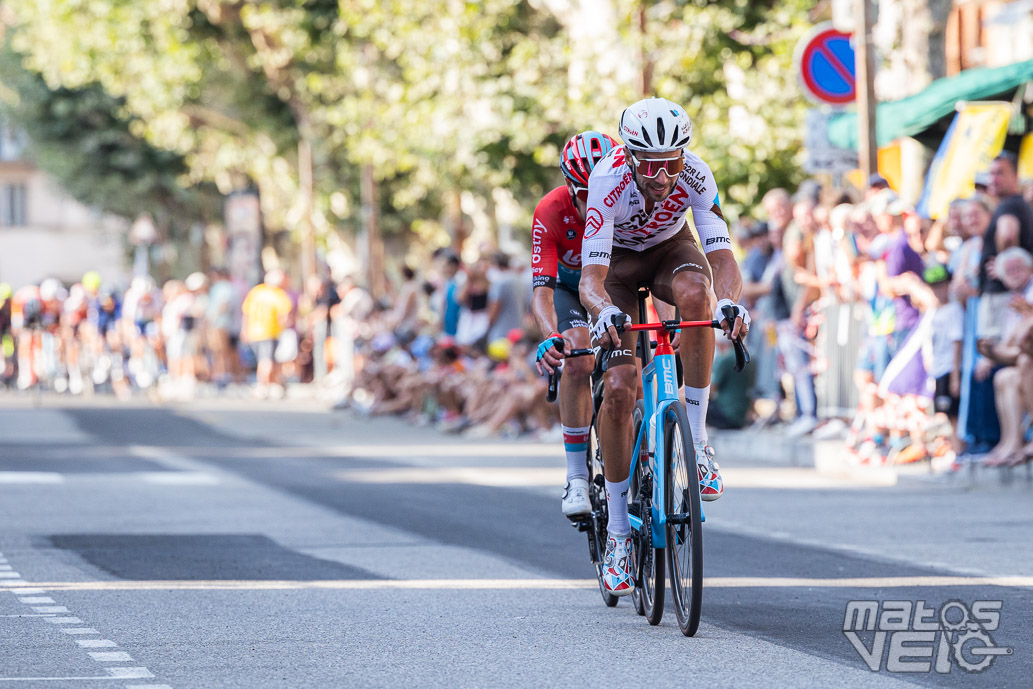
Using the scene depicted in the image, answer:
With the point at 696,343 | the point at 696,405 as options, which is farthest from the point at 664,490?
the point at 696,343

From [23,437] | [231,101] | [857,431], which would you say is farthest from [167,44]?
[857,431]

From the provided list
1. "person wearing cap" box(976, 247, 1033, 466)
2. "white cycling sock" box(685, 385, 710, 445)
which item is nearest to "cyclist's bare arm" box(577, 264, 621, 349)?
"white cycling sock" box(685, 385, 710, 445)

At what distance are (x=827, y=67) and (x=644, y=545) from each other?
1042cm

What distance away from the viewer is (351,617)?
787 cm

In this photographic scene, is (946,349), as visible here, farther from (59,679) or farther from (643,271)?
(59,679)

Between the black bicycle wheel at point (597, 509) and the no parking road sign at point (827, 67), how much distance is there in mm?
9426

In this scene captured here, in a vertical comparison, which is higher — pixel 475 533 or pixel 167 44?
pixel 167 44

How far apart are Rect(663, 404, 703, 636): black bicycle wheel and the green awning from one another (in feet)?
33.2

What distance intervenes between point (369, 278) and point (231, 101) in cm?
765

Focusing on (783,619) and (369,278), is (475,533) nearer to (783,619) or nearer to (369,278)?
(783,619)

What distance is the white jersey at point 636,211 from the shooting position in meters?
7.58

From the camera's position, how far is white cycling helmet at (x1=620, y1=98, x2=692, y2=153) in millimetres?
7305

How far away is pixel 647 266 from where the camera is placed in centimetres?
798

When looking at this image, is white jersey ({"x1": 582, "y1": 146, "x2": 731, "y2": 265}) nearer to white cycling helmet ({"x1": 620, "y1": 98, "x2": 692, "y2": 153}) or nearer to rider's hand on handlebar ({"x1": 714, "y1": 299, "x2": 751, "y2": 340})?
white cycling helmet ({"x1": 620, "y1": 98, "x2": 692, "y2": 153})
